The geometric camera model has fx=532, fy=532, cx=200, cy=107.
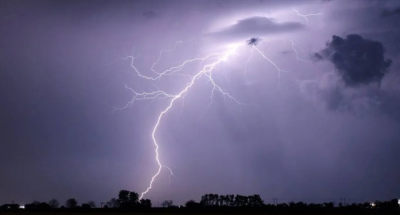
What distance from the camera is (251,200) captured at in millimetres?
78750

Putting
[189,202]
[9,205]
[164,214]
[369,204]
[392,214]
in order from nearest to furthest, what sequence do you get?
[392,214] → [164,214] → [369,204] → [189,202] → [9,205]

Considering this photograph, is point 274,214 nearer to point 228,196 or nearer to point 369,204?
point 369,204

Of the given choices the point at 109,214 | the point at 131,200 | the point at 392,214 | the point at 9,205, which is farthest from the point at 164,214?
the point at 9,205

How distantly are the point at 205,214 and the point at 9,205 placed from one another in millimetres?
42645

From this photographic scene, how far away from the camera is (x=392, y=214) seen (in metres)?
39.4

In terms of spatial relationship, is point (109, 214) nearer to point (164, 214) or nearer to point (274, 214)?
point (164, 214)

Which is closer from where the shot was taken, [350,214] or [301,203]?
[350,214]

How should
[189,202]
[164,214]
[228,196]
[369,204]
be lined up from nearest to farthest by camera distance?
[164,214] → [369,204] → [189,202] → [228,196]

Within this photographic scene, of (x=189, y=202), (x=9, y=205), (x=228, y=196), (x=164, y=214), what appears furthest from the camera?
(x=228, y=196)

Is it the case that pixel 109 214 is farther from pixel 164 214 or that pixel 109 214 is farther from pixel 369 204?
pixel 369 204

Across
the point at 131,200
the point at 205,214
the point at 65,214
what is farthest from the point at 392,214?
the point at 131,200

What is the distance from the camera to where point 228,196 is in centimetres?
8119

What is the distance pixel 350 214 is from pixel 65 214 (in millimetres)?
24274

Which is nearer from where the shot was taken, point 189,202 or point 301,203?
point 301,203
